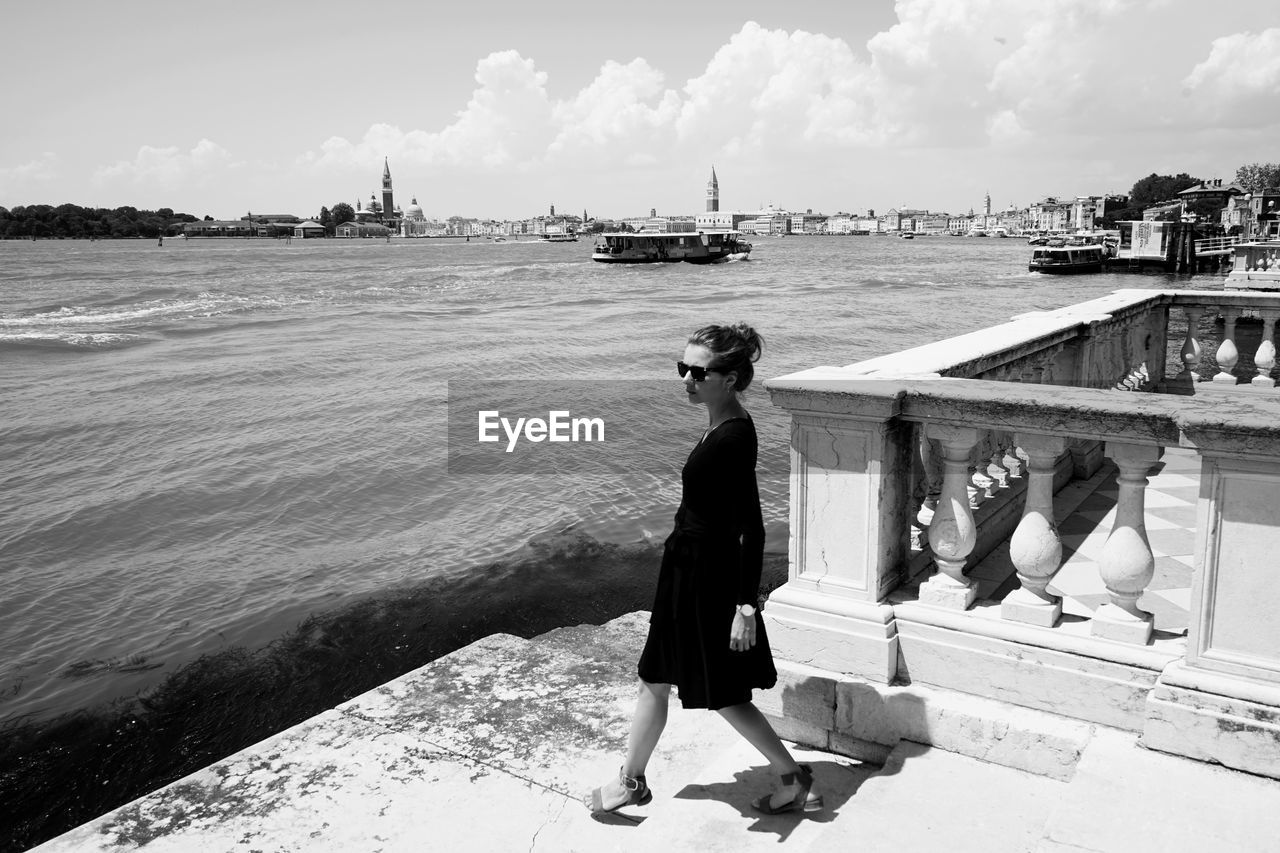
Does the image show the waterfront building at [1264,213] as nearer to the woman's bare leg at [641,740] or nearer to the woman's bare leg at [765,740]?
the woman's bare leg at [765,740]

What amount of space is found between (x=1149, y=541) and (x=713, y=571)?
2.68m

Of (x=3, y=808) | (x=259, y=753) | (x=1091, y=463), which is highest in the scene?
(x=1091, y=463)

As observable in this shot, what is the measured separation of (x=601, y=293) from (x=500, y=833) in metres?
49.0

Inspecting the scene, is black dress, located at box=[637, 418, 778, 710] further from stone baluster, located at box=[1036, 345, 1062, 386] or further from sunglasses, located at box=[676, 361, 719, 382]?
stone baluster, located at box=[1036, 345, 1062, 386]

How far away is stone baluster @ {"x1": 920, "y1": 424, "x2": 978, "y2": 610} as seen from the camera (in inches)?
127

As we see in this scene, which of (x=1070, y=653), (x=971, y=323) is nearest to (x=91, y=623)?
(x=1070, y=653)

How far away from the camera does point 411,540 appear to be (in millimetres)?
10773

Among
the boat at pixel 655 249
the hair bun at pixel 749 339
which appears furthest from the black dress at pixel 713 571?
the boat at pixel 655 249

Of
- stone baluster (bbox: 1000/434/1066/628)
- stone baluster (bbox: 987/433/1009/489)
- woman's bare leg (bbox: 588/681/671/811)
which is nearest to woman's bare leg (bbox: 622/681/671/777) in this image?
woman's bare leg (bbox: 588/681/671/811)

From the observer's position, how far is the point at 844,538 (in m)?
3.28

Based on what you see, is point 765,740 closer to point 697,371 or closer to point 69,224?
point 697,371

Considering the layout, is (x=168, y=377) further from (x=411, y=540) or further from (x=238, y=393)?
(x=411, y=540)

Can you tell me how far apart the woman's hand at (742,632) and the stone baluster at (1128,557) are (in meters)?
1.09

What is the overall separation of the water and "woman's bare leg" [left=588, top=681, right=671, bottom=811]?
5.79 m
